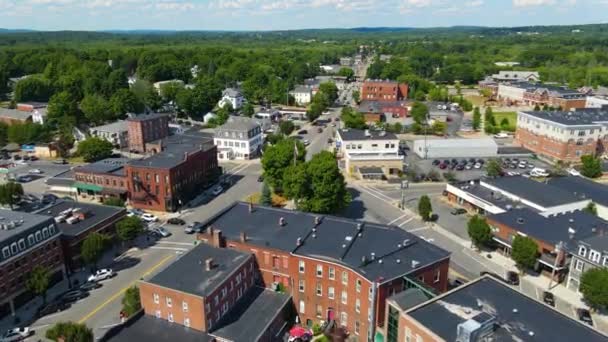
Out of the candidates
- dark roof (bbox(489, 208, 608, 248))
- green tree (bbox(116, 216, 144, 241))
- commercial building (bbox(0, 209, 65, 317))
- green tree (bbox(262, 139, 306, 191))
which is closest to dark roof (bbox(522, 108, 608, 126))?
dark roof (bbox(489, 208, 608, 248))

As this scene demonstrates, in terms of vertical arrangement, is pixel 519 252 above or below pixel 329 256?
below

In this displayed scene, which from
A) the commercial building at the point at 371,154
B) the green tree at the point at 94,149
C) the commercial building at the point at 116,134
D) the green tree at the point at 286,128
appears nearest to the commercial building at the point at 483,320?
the commercial building at the point at 371,154

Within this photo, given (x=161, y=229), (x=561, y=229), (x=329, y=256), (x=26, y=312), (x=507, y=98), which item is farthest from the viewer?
(x=507, y=98)

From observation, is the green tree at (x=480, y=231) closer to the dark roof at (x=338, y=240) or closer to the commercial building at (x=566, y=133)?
the dark roof at (x=338, y=240)

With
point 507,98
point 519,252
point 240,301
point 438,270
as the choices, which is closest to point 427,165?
point 519,252

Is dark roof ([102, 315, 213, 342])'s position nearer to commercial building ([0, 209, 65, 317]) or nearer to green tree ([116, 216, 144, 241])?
commercial building ([0, 209, 65, 317])

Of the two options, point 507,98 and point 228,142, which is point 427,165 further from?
point 507,98
